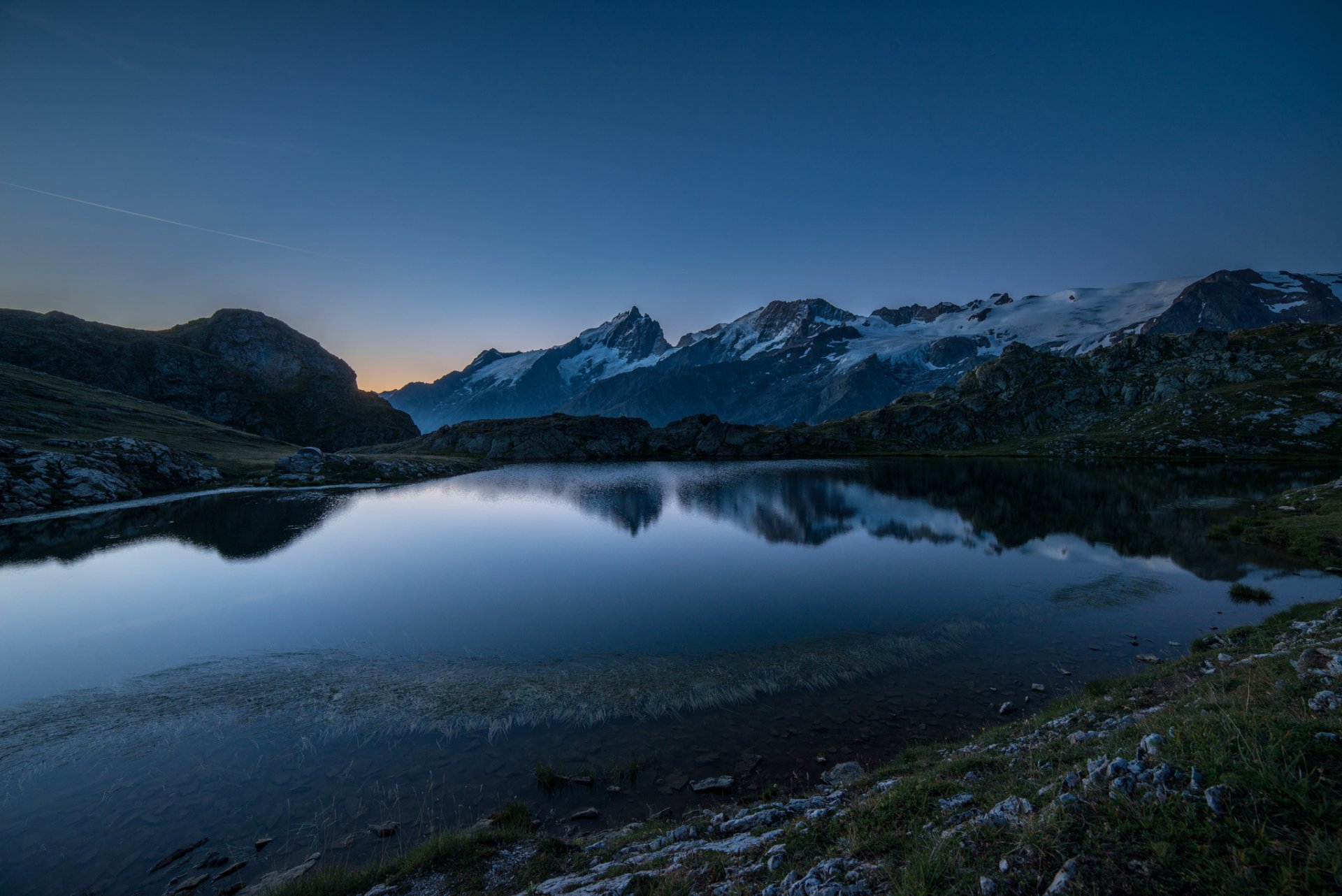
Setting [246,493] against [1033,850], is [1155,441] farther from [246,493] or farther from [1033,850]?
[246,493]

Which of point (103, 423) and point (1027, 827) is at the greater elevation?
point (103, 423)

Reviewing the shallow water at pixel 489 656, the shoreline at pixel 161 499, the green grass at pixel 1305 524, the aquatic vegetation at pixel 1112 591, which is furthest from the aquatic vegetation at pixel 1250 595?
the shoreline at pixel 161 499

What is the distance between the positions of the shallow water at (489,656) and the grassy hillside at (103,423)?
1520 inches

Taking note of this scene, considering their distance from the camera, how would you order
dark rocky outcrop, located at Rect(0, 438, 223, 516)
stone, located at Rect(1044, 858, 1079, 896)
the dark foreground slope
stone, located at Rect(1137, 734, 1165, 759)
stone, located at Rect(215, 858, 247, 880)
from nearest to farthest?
stone, located at Rect(1044, 858, 1079, 896), stone, located at Rect(1137, 734, 1165, 759), stone, located at Rect(215, 858, 247, 880), dark rocky outcrop, located at Rect(0, 438, 223, 516), the dark foreground slope

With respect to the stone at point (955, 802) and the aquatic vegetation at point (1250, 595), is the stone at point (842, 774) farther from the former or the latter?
the aquatic vegetation at point (1250, 595)

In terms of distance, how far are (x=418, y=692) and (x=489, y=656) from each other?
394 cm

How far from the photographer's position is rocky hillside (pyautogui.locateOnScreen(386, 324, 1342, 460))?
393 feet

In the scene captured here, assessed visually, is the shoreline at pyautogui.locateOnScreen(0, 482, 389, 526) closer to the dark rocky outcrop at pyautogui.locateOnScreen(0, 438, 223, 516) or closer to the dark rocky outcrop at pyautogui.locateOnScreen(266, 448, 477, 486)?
the dark rocky outcrop at pyautogui.locateOnScreen(0, 438, 223, 516)

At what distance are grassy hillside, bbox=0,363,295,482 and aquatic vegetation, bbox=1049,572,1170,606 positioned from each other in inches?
4519

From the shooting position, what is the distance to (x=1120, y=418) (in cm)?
15388

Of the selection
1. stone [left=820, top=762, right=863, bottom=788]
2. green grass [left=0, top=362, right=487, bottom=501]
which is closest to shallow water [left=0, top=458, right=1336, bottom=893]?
stone [left=820, top=762, right=863, bottom=788]

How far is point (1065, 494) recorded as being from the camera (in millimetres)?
75375

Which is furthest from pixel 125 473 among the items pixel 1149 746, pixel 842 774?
pixel 1149 746

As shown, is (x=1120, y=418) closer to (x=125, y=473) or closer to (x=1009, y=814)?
(x=1009, y=814)
